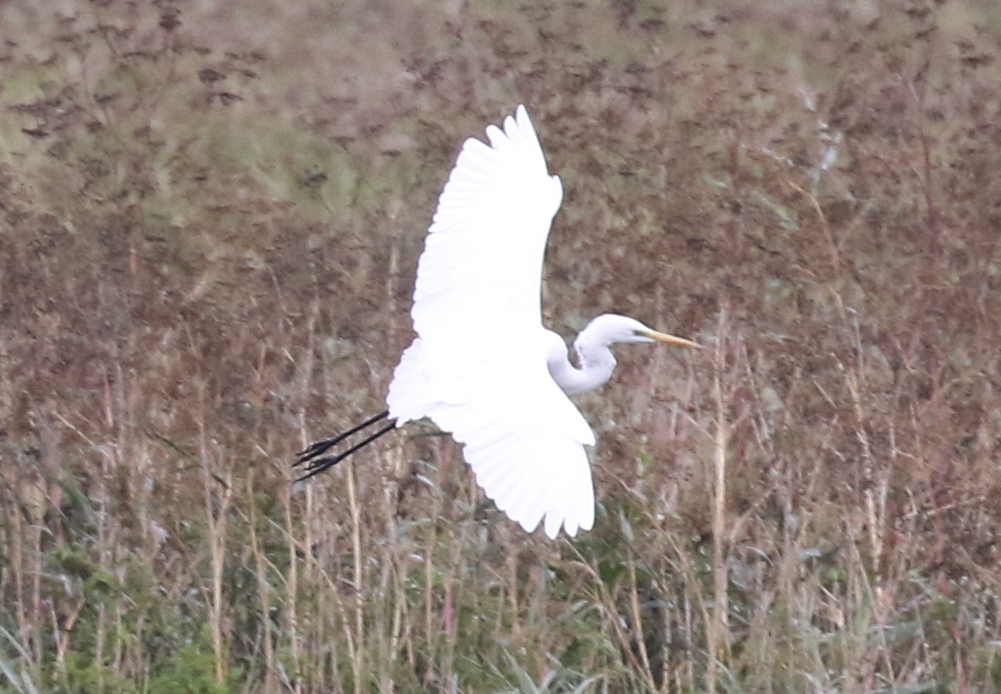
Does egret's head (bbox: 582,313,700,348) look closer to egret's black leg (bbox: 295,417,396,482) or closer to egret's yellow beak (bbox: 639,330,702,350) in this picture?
egret's yellow beak (bbox: 639,330,702,350)

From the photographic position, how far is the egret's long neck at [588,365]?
12.2ft

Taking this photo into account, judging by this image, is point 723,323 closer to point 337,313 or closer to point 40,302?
point 337,313

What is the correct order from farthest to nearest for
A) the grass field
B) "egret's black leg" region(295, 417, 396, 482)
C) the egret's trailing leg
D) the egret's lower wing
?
the egret's trailing leg
"egret's black leg" region(295, 417, 396, 482)
the grass field
the egret's lower wing

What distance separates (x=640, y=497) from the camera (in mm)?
3189

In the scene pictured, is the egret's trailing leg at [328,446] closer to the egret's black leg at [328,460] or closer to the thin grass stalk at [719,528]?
the egret's black leg at [328,460]

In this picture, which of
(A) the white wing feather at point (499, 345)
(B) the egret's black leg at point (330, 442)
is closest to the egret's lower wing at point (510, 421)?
(A) the white wing feather at point (499, 345)

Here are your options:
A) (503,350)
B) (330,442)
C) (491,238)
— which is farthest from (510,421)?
(491,238)

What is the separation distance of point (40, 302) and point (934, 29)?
6.27 feet

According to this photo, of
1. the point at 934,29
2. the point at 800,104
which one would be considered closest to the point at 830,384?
the point at 934,29

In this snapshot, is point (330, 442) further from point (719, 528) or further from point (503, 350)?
point (719, 528)

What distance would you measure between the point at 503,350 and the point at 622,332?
0.92 feet

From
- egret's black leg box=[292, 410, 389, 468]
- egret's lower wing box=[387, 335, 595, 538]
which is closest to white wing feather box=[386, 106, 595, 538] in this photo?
egret's lower wing box=[387, 335, 595, 538]

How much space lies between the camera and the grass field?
10.5 feet

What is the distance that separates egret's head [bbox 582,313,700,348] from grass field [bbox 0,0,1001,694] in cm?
6
